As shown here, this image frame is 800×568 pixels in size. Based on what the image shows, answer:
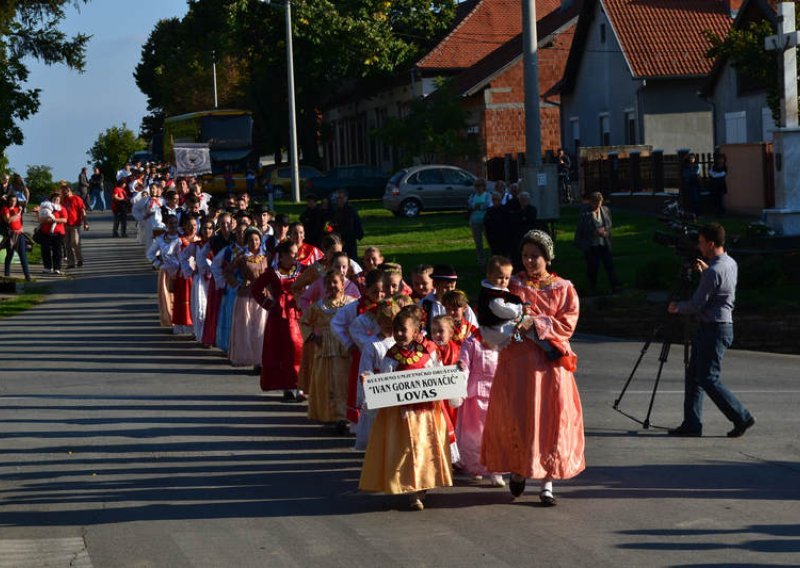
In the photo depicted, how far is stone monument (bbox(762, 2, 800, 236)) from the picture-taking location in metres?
24.5

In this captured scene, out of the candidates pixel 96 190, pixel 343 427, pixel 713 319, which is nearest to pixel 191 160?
pixel 96 190

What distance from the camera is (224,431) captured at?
1355 centimetres

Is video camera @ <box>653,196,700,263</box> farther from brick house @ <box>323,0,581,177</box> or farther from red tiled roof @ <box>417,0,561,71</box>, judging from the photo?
red tiled roof @ <box>417,0,561,71</box>

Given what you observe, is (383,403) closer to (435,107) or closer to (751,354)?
(751,354)

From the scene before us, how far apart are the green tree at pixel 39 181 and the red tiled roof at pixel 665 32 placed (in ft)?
103

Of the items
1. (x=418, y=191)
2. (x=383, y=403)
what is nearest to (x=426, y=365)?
(x=383, y=403)

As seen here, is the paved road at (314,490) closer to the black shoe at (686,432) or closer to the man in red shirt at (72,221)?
the black shoe at (686,432)

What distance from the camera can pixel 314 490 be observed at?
35.7ft

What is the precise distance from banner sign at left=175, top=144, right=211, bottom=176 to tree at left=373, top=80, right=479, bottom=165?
43.9ft

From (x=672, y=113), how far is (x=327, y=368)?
→ 37256mm

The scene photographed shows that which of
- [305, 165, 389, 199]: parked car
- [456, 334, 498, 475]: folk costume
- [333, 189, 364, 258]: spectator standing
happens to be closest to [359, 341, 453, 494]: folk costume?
[456, 334, 498, 475]: folk costume

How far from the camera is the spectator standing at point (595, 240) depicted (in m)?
22.5

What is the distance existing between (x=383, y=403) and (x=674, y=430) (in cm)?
405

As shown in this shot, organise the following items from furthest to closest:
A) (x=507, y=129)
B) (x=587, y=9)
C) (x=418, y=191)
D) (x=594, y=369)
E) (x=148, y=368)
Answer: (x=507, y=129) → (x=587, y=9) → (x=418, y=191) → (x=148, y=368) → (x=594, y=369)
